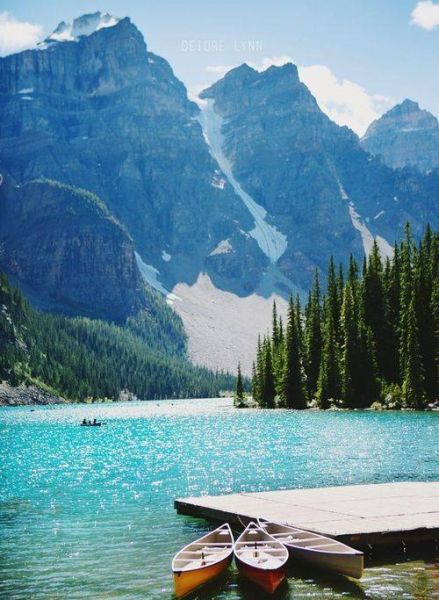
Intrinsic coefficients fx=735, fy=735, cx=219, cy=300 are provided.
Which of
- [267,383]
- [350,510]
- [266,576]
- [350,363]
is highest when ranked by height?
[350,363]

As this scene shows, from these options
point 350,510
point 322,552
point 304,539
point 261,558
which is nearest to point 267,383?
point 350,510

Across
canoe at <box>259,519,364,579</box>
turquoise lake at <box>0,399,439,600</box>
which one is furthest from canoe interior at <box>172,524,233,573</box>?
canoe at <box>259,519,364,579</box>

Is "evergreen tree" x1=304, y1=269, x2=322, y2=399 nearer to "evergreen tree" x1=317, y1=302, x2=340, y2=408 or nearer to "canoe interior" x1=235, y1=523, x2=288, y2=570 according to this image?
"evergreen tree" x1=317, y1=302, x2=340, y2=408

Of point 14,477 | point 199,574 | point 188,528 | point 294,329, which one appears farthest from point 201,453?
point 294,329

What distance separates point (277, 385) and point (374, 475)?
93160 millimetres

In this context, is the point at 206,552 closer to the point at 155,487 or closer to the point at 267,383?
the point at 155,487

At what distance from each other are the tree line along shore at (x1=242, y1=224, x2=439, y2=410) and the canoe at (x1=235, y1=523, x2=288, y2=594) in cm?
8546

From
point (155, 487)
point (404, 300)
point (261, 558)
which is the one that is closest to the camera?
point (261, 558)

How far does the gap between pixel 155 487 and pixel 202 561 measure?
19990 mm

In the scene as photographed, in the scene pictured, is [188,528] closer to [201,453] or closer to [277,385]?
[201,453]

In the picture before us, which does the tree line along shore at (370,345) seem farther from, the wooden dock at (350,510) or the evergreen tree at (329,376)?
the wooden dock at (350,510)

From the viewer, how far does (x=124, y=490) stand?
3962cm

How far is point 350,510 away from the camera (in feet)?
88.6

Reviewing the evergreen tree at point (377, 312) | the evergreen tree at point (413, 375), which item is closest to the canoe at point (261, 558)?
the evergreen tree at point (413, 375)
